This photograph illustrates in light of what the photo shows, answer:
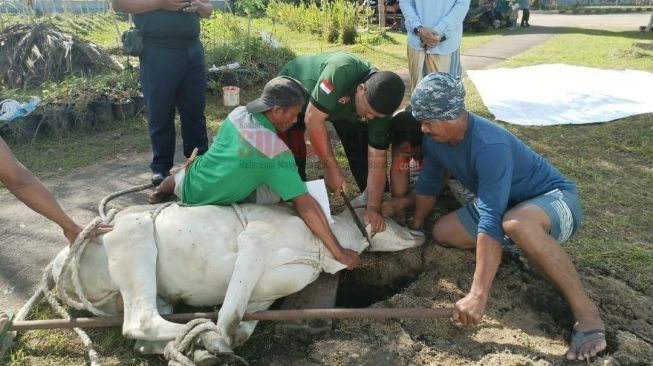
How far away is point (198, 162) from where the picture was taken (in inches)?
123

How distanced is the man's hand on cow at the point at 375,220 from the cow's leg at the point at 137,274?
1.29 m

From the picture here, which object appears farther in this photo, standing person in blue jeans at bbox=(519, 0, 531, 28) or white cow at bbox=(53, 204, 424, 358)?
standing person in blue jeans at bbox=(519, 0, 531, 28)

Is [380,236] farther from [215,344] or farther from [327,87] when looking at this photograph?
[215,344]

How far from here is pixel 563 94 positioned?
22.4 ft

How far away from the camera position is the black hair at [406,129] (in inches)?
139

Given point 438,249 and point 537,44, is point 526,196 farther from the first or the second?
point 537,44

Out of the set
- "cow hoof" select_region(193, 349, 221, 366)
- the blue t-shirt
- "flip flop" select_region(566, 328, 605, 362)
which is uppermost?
the blue t-shirt

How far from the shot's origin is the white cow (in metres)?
2.42

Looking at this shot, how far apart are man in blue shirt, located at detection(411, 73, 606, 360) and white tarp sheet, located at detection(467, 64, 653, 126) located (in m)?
3.23

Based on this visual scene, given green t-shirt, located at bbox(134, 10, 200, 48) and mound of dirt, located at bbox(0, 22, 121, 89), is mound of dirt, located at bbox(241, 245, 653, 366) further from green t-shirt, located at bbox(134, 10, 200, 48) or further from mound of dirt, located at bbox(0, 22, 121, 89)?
mound of dirt, located at bbox(0, 22, 121, 89)

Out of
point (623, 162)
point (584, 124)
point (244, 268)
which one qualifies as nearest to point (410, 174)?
point (244, 268)

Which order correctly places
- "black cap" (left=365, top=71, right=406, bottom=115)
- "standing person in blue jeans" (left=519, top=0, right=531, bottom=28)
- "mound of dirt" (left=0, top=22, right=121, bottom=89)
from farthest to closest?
1. "standing person in blue jeans" (left=519, top=0, right=531, bottom=28)
2. "mound of dirt" (left=0, top=22, right=121, bottom=89)
3. "black cap" (left=365, top=71, right=406, bottom=115)

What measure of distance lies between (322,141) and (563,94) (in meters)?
4.71

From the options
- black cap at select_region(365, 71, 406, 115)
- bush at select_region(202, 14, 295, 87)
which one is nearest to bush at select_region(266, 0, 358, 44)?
bush at select_region(202, 14, 295, 87)
